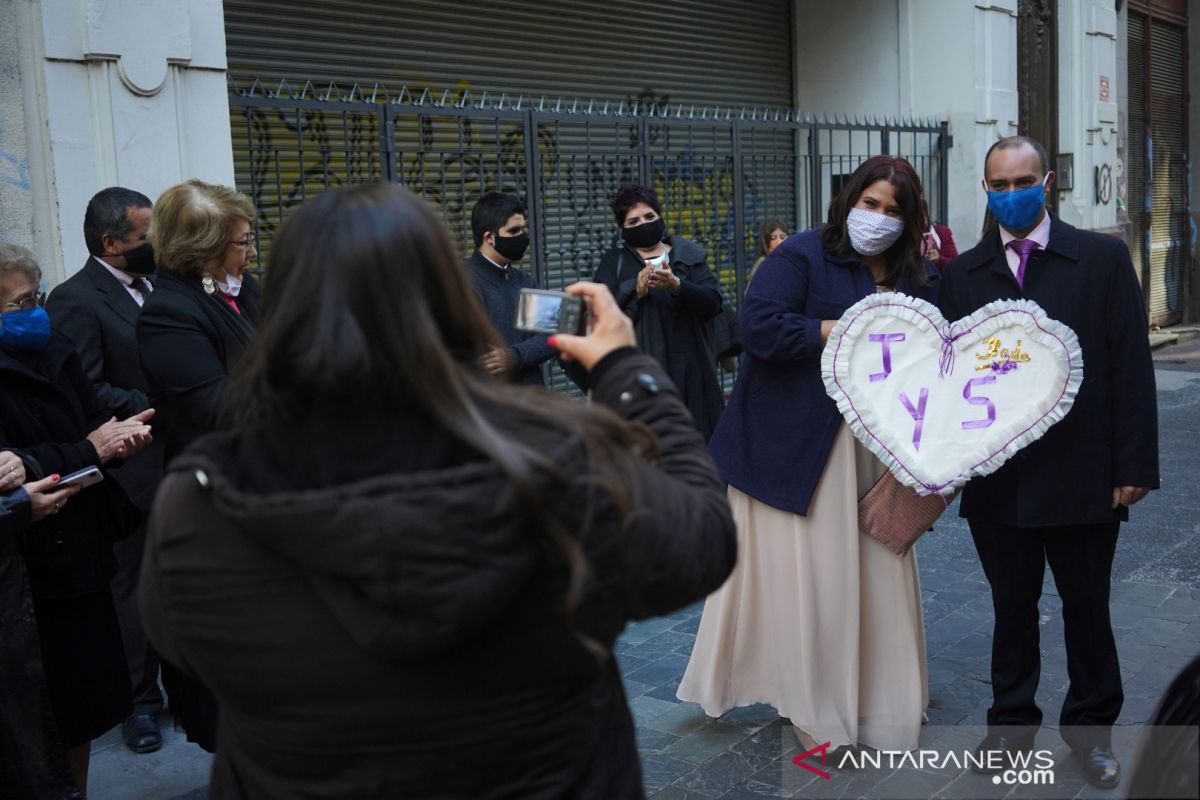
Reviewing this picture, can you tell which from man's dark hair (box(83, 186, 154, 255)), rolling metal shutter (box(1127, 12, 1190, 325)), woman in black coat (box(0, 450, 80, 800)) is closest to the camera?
woman in black coat (box(0, 450, 80, 800))

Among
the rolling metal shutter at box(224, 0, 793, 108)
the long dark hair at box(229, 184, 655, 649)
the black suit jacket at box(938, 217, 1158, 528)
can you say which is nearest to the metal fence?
the rolling metal shutter at box(224, 0, 793, 108)

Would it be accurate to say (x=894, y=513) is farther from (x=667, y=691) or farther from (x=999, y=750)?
(x=667, y=691)

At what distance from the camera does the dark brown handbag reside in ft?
12.9

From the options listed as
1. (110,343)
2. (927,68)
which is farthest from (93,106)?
(927,68)

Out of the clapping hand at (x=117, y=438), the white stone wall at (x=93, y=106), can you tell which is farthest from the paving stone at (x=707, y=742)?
the white stone wall at (x=93, y=106)

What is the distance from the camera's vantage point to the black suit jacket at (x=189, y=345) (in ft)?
12.0

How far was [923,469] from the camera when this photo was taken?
3.72 meters

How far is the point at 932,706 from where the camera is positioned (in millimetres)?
4426

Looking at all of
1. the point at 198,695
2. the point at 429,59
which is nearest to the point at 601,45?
the point at 429,59

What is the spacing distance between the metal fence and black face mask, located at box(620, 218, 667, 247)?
5.86 feet

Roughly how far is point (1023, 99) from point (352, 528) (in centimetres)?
1353

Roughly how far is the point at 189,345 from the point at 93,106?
2507 millimetres

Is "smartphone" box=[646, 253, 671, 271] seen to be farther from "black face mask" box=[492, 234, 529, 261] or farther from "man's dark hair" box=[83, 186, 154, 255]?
"man's dark hair" box=[83, 186, 154, 255]

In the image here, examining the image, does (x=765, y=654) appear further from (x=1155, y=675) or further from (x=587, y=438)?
(x=587, y=438)
